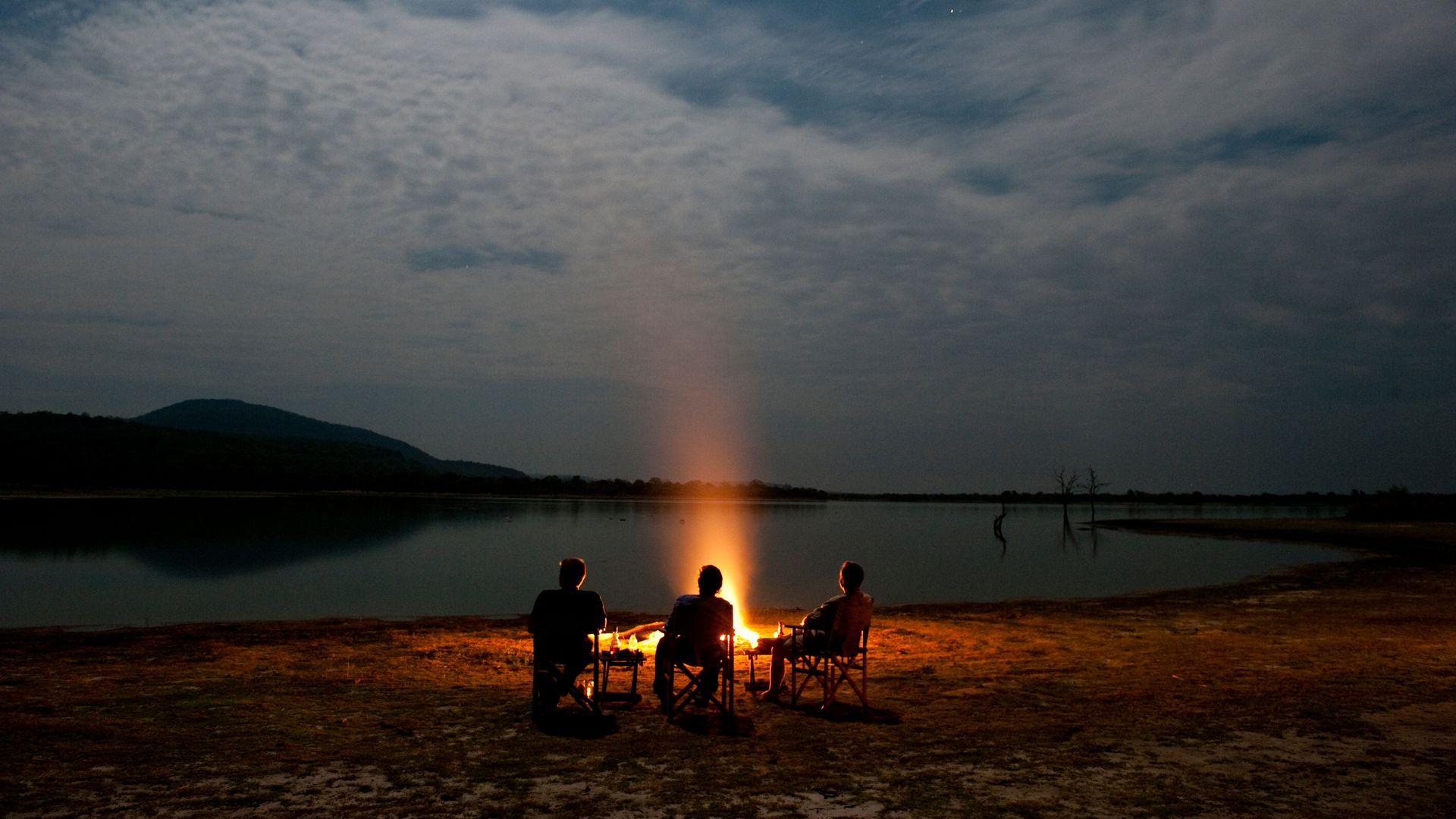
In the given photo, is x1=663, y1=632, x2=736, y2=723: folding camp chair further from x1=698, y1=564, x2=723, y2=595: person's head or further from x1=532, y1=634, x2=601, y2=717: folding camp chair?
x1=532, y1=634, x2=601, y2=717: folding camp chair

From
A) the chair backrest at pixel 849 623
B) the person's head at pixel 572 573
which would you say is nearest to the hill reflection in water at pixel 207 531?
the person's head at pixel 572 573

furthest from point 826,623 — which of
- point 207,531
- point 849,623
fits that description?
point 207,531

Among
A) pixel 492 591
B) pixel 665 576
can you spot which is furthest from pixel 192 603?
pixel 665 576

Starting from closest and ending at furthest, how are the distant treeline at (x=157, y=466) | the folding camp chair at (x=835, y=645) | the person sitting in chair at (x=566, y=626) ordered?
1. the person sitting in chair at (x=566, y=626)
2. the folding camp chair at (x=835, y=645)
3. the distant treeline at (x=157, y=466)

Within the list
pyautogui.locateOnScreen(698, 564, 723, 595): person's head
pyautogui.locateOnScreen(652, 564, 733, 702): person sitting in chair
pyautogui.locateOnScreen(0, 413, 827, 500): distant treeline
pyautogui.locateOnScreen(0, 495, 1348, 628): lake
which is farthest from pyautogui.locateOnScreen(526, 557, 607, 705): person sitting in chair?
pyautogui.locateOnScreen(0, 413, 827, 500): distant treeline

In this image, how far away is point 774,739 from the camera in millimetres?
7082

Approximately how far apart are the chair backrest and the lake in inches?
600

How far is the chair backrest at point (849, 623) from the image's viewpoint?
8484 millimetres

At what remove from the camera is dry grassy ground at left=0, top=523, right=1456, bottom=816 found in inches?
210

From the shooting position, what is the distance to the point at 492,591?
2911 cm

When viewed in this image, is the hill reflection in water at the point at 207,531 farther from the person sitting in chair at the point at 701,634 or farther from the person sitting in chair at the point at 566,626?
the person sitting in chair at the point at 701,634

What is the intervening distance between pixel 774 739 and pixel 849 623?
5.61 feet

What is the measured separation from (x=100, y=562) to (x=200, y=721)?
33372mm

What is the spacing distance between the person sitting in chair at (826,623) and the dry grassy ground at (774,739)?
1.64 ft
